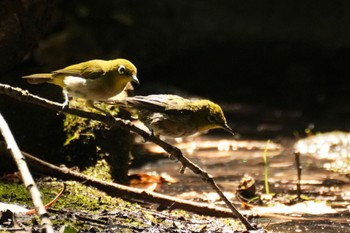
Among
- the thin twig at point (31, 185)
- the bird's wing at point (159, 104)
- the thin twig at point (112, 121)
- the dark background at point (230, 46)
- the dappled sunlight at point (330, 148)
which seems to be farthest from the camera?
the dark background at point (230, 46)

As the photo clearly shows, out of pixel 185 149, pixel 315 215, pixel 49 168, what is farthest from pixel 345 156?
pixel 49 168

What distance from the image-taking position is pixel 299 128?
980cm

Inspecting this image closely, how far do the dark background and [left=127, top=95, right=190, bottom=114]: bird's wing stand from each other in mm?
6521

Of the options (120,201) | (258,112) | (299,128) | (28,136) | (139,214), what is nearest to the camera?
(139,214)

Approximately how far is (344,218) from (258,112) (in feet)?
20.7

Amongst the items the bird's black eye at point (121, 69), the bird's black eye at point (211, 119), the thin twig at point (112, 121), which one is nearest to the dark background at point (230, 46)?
the bird's black eye at point (211, 119)

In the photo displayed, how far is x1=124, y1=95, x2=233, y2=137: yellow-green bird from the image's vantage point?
4.94 m

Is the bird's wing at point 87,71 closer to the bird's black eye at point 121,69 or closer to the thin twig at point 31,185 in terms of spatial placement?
the bird's black eye at point 121,69

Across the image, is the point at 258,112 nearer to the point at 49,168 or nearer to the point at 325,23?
the point at 325,23

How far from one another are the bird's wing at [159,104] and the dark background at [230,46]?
652 cm

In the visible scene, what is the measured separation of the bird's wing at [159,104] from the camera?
195 inches

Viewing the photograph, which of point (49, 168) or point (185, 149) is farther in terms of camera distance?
point (185, 149)

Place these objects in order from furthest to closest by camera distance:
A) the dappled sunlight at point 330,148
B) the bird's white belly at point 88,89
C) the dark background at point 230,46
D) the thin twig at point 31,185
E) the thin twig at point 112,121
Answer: the dark background at point 230,46 → the dappled sunlight at point 330,148 → the bird's white belly at point 88,89 → the thin twig at point 112,121 → the thin twig at point 31,185

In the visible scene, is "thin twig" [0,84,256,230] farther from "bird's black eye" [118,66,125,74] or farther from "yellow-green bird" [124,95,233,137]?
"bird's black eye" [118,66,125,74]
